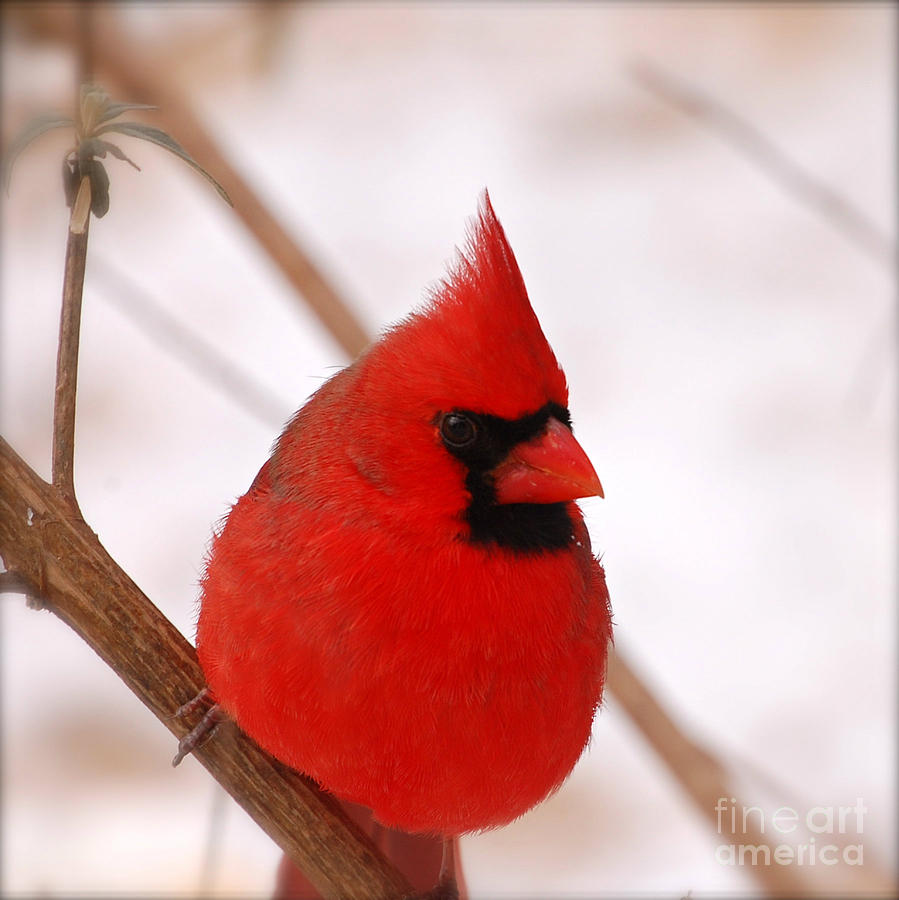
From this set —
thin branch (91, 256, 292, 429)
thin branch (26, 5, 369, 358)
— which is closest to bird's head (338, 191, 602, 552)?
thin branch (91, 256, 292, 429)

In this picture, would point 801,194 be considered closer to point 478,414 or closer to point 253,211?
point 253,211

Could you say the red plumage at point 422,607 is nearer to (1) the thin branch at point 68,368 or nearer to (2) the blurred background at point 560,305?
(1) the thin branch at point 68,368

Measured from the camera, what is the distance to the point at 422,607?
118cm

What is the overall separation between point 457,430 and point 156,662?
0.33 metres

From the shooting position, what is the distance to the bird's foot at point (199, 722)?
1.17m

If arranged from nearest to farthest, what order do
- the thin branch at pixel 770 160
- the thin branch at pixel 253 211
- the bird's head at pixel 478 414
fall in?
the bird's head at pixel 478 414 < the thin branch at pixel 253 211 < the thin branch at pixel 770 160

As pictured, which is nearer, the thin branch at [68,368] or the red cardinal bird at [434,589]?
the thin branch at [68,368]

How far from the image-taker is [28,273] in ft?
9.67

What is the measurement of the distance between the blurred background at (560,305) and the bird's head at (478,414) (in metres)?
1.43

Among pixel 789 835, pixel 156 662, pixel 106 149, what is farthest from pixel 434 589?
pixel 789 835

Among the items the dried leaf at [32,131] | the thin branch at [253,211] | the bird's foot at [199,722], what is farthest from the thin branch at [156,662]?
the thin branch at [253,211]

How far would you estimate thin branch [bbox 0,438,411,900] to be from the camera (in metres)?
1.08

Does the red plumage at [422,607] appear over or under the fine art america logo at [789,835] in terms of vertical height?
over

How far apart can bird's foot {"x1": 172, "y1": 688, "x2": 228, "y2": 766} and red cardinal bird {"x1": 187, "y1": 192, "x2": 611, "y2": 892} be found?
16 millimetres
